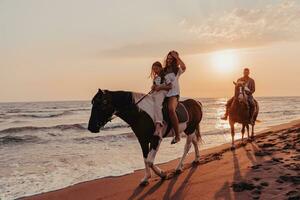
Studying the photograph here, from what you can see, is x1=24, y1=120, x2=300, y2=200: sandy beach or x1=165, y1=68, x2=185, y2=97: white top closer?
x1=24, y1=120, x2=300, y2=200: sandy beach

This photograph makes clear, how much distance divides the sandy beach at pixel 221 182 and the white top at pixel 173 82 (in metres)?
1.97

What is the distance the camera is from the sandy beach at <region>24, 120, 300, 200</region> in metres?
6.89

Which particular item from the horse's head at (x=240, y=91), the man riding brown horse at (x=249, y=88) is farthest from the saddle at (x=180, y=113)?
the man riding brown horse at (x=249, y=88)

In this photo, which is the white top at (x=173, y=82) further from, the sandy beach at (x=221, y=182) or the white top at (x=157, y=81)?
the sandy beach at (x=221, y=182)

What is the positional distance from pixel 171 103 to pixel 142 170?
11.0 ft

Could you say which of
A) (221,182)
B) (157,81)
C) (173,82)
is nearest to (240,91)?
(173,82)

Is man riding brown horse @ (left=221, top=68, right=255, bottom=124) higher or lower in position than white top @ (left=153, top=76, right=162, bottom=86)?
lower

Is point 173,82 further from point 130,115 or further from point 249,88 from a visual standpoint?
point 249,88

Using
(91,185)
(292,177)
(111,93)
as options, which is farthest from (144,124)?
(292,177)

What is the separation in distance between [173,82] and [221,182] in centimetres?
250

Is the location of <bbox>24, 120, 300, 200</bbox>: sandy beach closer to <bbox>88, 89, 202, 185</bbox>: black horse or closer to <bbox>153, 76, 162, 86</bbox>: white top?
<bbox>88, 89, 202, 185</bbox>: black horse

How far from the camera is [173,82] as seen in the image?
8.91 meters

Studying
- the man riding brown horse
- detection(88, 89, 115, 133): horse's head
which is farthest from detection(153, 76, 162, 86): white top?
the man riding brown horse

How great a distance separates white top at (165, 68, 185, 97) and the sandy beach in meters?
1.97
